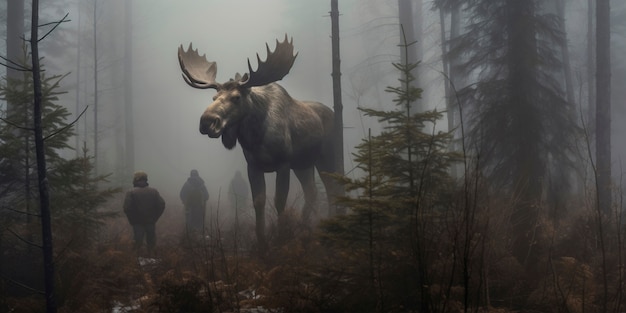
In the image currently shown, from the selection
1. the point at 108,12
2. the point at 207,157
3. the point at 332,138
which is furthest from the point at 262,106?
the point at 207,157

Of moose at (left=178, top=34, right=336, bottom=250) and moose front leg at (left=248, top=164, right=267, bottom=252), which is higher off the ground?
moose at (left=178, top=34, right=336, bottom=250)

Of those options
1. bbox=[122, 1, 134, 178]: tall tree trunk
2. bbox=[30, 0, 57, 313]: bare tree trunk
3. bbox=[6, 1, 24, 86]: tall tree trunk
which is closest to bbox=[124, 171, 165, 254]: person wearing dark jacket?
bbox=[30, 0, 57, 313]: bare tree trunk

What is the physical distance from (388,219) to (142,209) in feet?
20.5

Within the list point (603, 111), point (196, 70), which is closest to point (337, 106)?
point (196, 70)

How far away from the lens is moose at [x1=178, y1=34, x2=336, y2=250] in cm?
737

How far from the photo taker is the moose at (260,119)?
24.2 feet

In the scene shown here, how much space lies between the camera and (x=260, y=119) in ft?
25.6

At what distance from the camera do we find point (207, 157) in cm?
7012

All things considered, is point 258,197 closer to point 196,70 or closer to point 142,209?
point 196,70

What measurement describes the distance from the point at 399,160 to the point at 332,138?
194 inches

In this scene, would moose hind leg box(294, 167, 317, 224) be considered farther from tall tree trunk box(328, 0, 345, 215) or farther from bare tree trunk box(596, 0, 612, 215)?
bare tree trunk box(596, 0, 612, 215)

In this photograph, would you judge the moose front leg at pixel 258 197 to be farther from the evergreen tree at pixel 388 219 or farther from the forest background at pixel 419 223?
the evergreen tree at pixel 388 219

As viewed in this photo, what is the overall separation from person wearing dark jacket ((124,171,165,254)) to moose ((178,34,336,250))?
2377 millimetres

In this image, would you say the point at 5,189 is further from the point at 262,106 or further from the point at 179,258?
the point at 262,106
